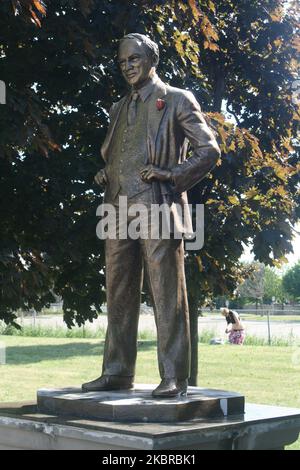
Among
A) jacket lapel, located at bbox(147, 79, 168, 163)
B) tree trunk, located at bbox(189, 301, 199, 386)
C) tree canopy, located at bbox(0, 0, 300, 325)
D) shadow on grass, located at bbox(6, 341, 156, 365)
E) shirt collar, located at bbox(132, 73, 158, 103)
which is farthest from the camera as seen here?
shadow on grass, located at bbox(6, 341, 156, 365)

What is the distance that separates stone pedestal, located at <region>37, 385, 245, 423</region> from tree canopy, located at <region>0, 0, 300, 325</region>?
3387 mm

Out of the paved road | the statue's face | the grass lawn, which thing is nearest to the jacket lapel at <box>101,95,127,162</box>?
the statue's face

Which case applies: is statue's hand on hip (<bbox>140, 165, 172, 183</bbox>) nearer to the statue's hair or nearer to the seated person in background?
the statue's hair

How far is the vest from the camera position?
5859 millimetres

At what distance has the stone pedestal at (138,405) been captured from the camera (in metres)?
5.16

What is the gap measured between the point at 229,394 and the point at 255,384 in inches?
415

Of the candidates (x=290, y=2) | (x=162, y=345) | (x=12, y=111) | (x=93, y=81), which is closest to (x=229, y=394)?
(x=162, y=345)

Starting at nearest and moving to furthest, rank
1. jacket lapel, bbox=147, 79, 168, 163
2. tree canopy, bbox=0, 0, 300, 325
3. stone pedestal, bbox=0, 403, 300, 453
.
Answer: stone pedestal, bbox=0, 403, 300, 453
jacket lapel, bbox=147, 79, 168, 163
tree canopy, bbox=0, 0, 300, 325

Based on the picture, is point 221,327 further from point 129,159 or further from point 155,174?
point 155,174

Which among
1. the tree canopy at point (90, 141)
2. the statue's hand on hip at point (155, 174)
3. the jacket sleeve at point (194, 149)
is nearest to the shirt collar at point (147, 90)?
the jacket sleeve at point (194, 149)

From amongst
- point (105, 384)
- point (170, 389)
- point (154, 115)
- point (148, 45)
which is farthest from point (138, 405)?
point (148, 45)

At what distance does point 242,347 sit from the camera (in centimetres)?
2528

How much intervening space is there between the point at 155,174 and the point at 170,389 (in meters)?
1.35

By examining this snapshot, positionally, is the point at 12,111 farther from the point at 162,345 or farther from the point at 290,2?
the point at 290,2
